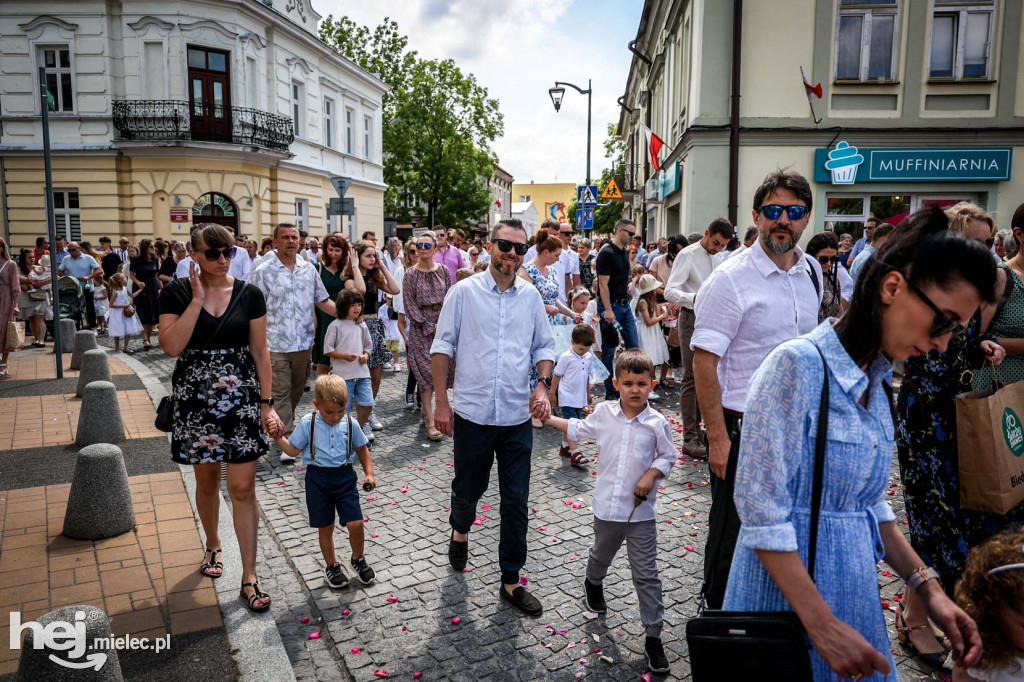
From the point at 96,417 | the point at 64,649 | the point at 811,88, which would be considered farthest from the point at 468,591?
the point at 811,88

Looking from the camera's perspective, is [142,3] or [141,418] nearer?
[141,418]

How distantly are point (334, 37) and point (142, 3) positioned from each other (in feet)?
78.9

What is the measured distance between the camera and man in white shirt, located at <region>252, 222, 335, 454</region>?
688 cm

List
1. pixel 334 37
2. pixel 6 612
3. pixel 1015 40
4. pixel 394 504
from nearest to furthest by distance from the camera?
pixel 6 612
pixel 394 504
pixel 1015 40
pixel 334 37

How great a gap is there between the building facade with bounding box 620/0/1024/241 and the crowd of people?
30.8 ft

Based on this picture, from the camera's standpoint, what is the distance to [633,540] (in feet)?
12.5

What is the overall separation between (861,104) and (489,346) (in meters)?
14.5

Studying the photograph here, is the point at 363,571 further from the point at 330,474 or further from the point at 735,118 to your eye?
the point at 735,118

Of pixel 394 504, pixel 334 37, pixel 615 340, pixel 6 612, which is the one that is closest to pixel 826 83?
pixel 615 340

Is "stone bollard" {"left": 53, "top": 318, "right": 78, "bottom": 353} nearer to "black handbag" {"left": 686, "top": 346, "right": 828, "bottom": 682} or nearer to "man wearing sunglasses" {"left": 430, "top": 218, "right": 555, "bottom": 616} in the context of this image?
"man wearing sunglasses" {"left": 430, "top": 218, "right": 555, "bottom": 616}

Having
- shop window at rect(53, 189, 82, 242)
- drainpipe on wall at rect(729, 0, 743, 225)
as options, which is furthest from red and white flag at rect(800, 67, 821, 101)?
shop window at rect(53, 189, 82, 242)

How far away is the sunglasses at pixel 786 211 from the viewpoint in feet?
11.2

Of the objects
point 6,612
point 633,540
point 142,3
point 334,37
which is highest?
point 334,37

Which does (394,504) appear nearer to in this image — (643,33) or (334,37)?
(643,33)
